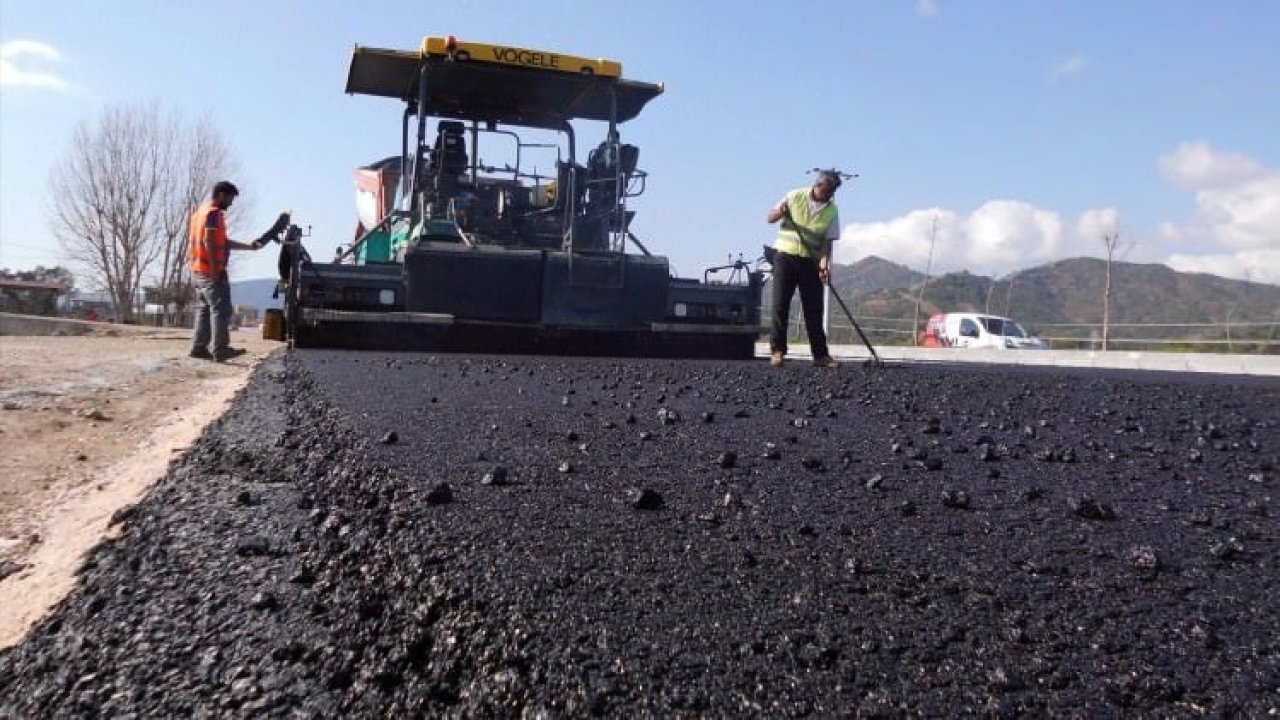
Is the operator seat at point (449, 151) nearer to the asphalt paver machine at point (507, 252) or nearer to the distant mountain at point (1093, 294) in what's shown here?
the asphalt paver machine at point (507, 252)

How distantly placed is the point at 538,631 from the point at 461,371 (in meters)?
4.19

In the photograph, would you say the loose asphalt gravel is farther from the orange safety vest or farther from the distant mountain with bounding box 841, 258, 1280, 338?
the distant mountain with bounding box 841, 258, 1280, 338

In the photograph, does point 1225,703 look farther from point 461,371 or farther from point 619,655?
point 461,371

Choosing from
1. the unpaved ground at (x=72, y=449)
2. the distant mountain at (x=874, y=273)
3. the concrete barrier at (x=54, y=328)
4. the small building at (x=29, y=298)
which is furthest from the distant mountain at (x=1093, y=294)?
the unpaved ground at (x=72, y=449)

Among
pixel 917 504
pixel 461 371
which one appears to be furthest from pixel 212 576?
pixel 461 371

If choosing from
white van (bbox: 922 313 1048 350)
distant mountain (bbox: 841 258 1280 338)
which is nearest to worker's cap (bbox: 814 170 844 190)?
white van (bbox: 922 313 1048 350)

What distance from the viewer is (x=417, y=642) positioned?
146 cm

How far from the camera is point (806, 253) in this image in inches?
304

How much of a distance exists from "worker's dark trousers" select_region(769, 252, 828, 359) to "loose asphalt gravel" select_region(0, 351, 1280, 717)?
4368 millimetres

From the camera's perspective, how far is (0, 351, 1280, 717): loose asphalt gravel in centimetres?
128

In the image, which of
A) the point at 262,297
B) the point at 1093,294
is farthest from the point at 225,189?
the point at 262,297

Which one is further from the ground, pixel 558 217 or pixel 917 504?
pixel 558 217

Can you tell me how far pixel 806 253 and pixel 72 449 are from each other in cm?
522

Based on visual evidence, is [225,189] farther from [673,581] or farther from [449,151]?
[673,581]
